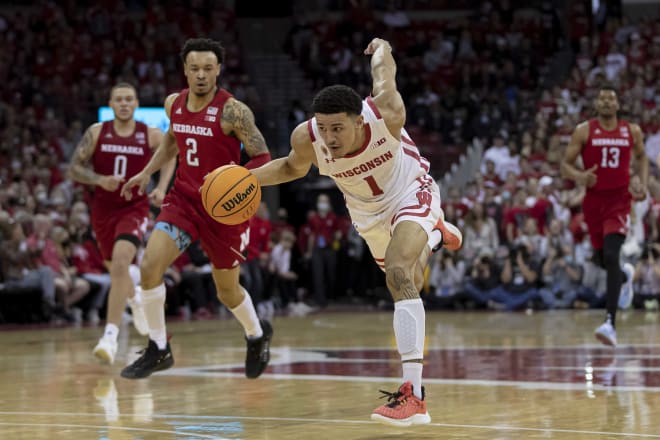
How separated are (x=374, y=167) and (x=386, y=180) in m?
0.15

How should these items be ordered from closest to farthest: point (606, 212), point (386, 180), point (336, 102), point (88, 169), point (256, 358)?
point (336, 102) → point (386, 180) → point (256, 358) → point (88, 169) → point (606, 212)

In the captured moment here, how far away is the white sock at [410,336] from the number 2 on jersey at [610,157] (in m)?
5.30

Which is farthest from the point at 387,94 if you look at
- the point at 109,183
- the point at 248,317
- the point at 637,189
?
the point at 637,189

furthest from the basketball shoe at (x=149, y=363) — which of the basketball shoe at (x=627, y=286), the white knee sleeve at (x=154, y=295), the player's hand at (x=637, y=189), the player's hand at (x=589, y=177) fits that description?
the basketball shoe at (x=627, y=286)

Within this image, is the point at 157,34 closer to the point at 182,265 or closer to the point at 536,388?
the point at 182,265

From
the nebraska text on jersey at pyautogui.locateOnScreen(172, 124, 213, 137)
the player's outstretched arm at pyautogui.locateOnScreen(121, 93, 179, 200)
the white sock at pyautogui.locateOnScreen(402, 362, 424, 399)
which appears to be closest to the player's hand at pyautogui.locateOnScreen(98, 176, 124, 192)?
the player's outstretched arm at pyautogui.locateOnScreen(121, 93, 179, 200)

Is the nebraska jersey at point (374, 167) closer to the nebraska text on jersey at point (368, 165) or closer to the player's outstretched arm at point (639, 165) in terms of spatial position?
the nebraska text on jersey at point (368, 165)

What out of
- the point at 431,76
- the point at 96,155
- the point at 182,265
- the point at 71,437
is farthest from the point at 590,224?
the point at 431,76

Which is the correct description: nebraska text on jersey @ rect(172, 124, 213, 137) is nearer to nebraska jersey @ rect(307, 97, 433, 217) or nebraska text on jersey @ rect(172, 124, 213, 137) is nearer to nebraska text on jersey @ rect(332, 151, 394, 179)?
nebraska jersey @ rect(307, 97, 433, 217)

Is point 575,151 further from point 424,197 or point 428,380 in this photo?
point 424,197

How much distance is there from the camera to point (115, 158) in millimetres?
10109

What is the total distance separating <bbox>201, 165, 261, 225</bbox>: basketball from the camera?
639cm

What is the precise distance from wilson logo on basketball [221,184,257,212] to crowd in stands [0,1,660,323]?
9.36 meters

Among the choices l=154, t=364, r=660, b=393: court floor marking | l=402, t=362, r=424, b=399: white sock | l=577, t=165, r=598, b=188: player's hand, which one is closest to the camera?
l=402, t=362, r=424, b=399: white sock
